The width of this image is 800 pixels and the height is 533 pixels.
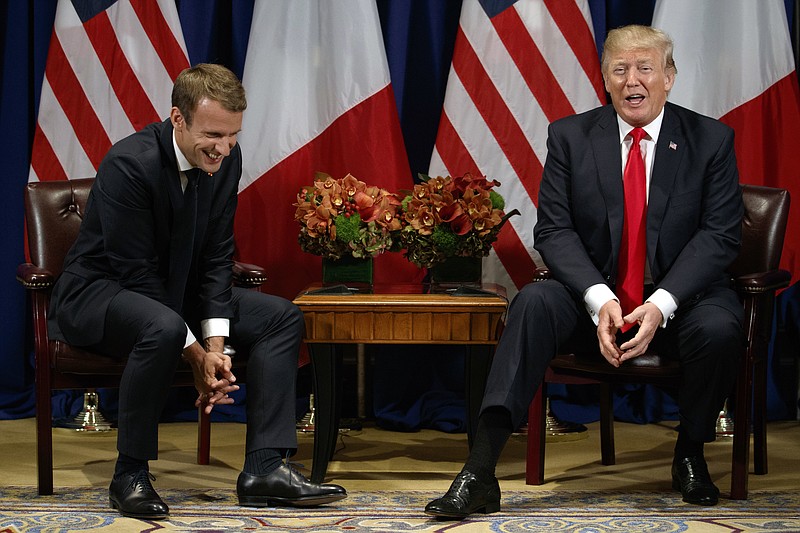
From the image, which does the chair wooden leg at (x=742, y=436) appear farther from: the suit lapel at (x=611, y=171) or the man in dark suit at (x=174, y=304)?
the man in dark suit at (x=174, y=304)

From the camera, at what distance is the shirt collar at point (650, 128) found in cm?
361

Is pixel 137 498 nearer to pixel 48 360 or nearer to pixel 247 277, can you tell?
pixel 48 360

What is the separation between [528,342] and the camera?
10.8 ft

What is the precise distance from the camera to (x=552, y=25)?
180 inches

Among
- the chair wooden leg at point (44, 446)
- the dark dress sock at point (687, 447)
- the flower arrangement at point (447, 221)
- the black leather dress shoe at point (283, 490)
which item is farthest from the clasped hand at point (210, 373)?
the dark dress sock at point (687, 447)

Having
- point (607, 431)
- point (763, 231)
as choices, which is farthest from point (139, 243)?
point (763, 231)

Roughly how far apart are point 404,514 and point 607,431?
3.59 ft

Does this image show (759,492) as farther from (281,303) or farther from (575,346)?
(281,303)

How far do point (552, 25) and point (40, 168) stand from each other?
2.13m

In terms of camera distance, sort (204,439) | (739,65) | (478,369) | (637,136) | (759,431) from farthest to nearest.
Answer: (739,65), (204,439), (759,431), (478,369), (637,136)

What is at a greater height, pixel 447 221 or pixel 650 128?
pixel 650 128

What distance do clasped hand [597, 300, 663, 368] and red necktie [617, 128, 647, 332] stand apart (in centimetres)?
18

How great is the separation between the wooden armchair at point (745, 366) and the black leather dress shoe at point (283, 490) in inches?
29.3

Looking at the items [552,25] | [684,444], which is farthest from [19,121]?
[684,444]
